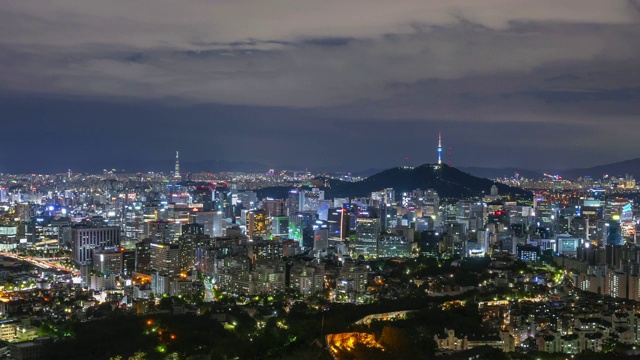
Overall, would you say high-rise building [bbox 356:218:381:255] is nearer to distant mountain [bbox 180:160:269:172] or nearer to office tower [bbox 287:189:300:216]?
office tower [bbox 287:189:300:216]

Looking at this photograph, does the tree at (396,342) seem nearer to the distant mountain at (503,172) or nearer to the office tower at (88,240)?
the office tower at (88,240)

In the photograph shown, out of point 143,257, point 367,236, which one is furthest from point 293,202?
point 143,257

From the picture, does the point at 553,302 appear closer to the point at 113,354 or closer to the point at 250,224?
the point at 113,354

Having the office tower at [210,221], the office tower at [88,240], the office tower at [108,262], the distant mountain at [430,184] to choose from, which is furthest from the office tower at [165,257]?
the distant mountain at [430,184]

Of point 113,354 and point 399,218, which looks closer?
point 113,354

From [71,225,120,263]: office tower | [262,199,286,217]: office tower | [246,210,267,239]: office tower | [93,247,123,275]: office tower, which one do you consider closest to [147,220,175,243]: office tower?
[71,225,120,263]: office tower

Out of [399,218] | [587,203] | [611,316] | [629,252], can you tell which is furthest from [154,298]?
[587,203]

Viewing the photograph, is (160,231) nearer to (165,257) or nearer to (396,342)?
(165,257)
